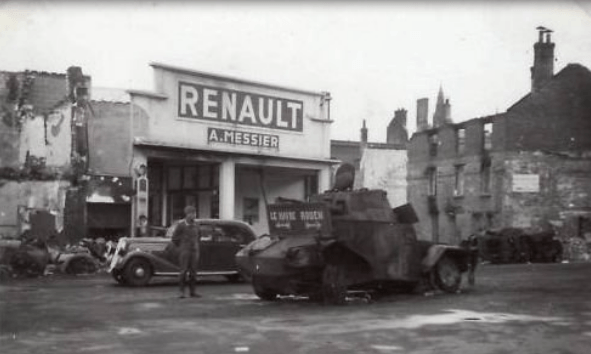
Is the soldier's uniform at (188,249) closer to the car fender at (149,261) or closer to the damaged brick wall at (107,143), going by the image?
the car fender at (149,261)

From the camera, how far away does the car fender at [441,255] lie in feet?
52.4

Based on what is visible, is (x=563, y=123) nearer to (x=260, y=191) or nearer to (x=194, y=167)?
(x=260, y=191)

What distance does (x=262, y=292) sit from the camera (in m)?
15.1

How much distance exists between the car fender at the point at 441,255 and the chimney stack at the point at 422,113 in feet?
111

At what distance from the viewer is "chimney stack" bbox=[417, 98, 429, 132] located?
50375 millimetres

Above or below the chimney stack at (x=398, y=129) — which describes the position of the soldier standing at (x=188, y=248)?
Answer: below

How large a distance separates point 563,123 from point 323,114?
14.9 m

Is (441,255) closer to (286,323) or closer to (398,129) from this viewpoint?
(286,323)

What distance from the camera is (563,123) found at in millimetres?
39969

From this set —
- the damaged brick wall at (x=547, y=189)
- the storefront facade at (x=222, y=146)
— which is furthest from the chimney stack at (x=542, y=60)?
the storefront facade at (x=222, y=146)

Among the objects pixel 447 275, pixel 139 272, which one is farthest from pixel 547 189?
pixel 139 272

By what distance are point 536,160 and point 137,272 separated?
26.4 meters

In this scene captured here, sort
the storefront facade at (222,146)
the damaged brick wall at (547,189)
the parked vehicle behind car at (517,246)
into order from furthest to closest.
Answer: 1. the damaged brick wall at (547,189)
2. the parked vehicle behind car at (517,246)
3. the storefront facade at (222,146)

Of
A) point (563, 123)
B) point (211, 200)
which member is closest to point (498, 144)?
point (563, 123)
